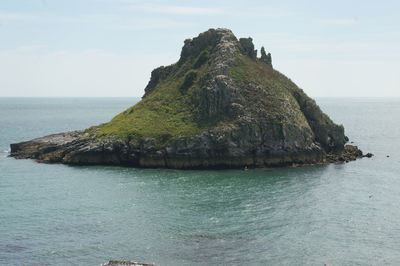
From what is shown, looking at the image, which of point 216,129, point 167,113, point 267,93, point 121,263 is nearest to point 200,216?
point 121,263

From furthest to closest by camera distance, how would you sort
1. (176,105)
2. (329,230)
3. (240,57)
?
(240,57) < (176,105) < (329,230)

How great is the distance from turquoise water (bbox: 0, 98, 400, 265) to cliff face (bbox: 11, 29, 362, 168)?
521 centimetres

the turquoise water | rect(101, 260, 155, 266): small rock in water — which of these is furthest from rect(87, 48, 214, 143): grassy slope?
rect(101, 260, 155, 266): small rock in water

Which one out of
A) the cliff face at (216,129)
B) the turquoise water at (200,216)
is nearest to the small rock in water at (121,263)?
the turquoise water at (200,216)

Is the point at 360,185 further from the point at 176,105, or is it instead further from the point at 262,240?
the point at 176,105

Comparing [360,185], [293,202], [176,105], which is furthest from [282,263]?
[176,105]

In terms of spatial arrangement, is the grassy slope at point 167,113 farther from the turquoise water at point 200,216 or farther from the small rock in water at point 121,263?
the small rock in water at point 121,263

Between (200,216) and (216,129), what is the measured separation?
41079mm

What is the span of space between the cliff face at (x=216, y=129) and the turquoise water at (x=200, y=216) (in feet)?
17.1

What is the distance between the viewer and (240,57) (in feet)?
410

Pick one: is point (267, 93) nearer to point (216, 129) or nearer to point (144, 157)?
point (216, 129)

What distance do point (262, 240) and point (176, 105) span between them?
69.2 metres

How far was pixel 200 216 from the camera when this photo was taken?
6306 centimetres

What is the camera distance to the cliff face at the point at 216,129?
326 feet
